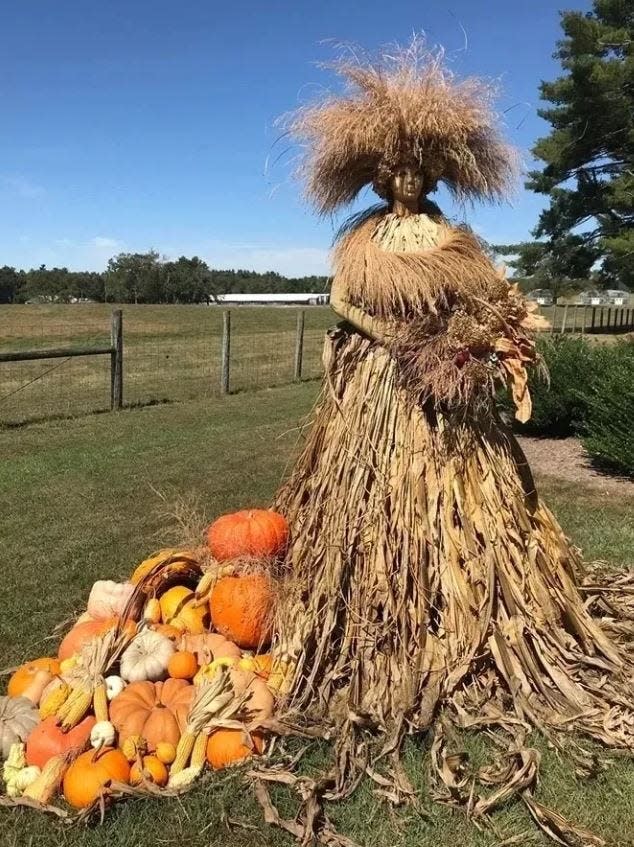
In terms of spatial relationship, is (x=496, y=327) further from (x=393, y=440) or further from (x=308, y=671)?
(x=308, y=671)

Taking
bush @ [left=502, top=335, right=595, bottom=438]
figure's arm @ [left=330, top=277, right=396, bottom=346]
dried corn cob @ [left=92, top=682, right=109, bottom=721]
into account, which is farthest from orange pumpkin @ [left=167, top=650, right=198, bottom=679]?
bush @ [left=502, top=335, right=595, bottom=438]

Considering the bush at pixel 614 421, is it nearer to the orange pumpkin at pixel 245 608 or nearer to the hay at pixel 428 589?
the hay at pixel 428 589

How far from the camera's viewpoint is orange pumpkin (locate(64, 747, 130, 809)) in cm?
272

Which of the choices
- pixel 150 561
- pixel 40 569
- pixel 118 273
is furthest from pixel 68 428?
pixel 118 273

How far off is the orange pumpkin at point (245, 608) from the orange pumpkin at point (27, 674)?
74 cm

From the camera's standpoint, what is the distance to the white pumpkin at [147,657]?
3240 millimetres

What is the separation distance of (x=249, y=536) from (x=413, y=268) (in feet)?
4.54

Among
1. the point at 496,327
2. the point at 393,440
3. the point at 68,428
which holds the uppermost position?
the point at 496,327

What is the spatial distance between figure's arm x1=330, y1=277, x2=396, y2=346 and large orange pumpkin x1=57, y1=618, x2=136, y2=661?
64.9 inches

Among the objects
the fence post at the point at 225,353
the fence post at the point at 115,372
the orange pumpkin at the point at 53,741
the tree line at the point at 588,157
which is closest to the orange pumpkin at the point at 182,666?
Result: the orange pumpkin at the point at 53,741

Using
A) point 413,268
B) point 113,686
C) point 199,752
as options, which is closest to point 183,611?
point 113,686

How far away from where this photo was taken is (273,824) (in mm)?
2648

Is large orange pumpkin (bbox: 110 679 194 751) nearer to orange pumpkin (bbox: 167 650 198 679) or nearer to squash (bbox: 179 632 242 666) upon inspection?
orange pumpkin (bbox: 167 650 198 679)

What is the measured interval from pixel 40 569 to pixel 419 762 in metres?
3.17
